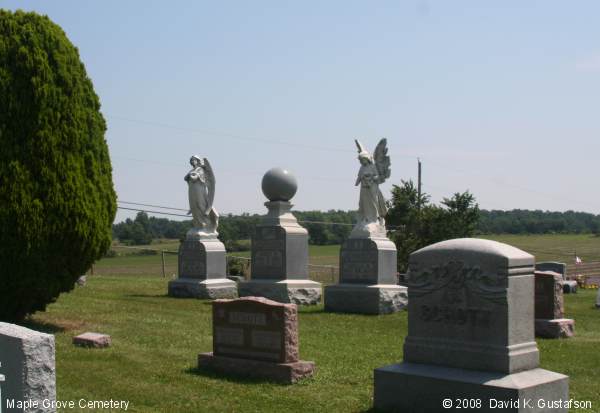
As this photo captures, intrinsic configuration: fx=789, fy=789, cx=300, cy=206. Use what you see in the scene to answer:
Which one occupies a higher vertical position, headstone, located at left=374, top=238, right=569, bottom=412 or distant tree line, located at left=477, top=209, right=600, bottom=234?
distant tree line, located at left=477, top=209, right=600, bottom=234

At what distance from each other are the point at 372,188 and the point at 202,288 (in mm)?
4605

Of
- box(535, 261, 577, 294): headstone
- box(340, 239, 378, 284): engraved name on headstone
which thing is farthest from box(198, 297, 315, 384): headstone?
box(535, 261, 577, 294): headstone

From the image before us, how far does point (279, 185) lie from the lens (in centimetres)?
1825

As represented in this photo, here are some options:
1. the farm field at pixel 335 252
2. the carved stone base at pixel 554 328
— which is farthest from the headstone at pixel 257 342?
the farm field at pixel 335 252

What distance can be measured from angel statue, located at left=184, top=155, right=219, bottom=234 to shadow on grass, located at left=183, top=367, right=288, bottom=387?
10.9 m

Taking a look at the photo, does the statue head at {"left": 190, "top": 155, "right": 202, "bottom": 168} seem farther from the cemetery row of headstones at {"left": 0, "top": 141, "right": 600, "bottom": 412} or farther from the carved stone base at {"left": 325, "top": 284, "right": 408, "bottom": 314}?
the cemetery row of headstones at {"left": 0, "top": 141, "right": 600, "bottom": 412}

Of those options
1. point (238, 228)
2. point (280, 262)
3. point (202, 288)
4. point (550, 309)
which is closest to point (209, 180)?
point (202, 288)

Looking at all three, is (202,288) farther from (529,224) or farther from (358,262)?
(529,224)

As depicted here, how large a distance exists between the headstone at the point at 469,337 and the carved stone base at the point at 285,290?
9879 millimetres

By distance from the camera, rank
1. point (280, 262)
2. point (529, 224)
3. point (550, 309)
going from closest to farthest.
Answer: point (550, 309) < point (280, 262) < point (529, 224)

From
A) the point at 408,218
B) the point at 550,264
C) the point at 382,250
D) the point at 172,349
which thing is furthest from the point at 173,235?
the point at 172,349

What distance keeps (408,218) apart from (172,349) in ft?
69.9

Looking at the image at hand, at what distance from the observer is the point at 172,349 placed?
10.4 meters

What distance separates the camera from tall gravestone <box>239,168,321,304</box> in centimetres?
1736
